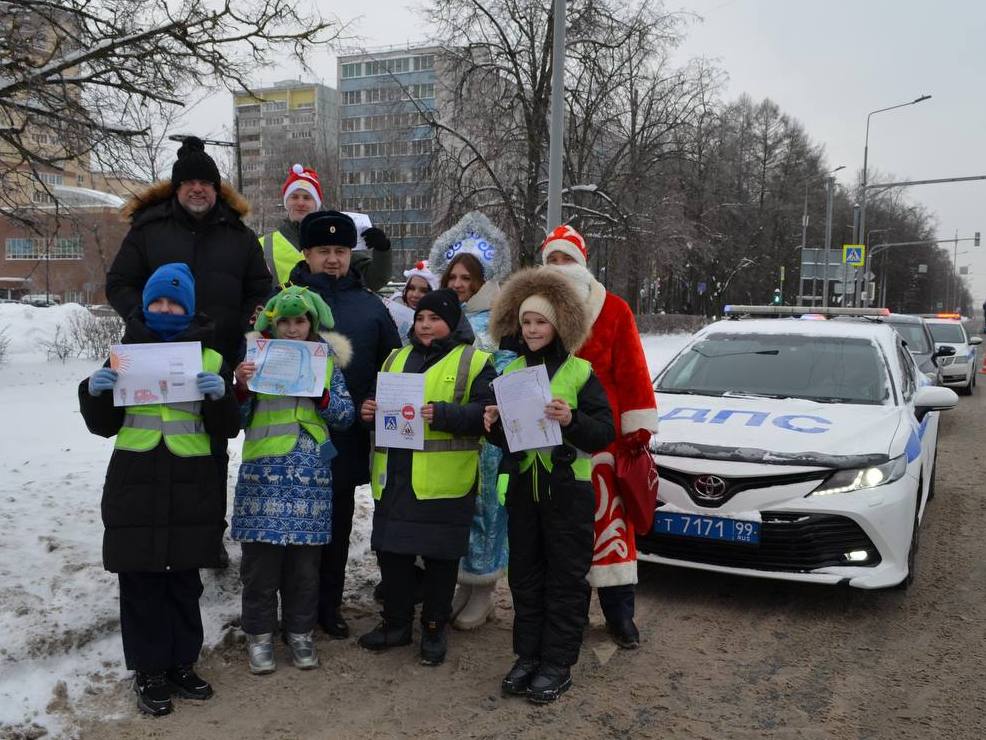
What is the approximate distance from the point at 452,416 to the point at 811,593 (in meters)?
2.78

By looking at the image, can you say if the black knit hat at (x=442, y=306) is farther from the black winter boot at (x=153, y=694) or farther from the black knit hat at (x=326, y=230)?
the black winter boot at (x=153, y=694)

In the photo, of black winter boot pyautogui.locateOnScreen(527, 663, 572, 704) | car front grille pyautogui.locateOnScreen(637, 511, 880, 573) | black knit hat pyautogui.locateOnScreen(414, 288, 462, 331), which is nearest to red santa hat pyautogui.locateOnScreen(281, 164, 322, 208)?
black knit hat pyautogui.locateOnScreen(414, 288, 462, 331)

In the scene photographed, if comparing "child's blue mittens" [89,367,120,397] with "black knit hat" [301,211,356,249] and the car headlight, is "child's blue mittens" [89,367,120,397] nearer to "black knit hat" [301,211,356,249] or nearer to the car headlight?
"black knit hat" [301,211,356,249]

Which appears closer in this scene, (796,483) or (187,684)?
(187,684)

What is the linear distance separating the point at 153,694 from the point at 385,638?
1122mm

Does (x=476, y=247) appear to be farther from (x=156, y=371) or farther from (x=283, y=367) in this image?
(x=156, y=371)

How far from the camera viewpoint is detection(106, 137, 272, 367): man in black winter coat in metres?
3.95

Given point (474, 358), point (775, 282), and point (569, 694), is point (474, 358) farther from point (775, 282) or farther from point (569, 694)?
point (775, 282)

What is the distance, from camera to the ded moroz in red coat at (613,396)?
13.7 ft

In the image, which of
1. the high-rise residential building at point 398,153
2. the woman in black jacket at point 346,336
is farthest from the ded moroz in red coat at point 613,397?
the high-rise residential building at point 398,153

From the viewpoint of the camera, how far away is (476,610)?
4562 mm

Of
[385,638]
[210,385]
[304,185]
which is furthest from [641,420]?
[304,185]

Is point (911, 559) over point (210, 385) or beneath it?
beneath

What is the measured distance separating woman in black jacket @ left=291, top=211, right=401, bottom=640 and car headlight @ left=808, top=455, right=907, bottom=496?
7.94 feet
